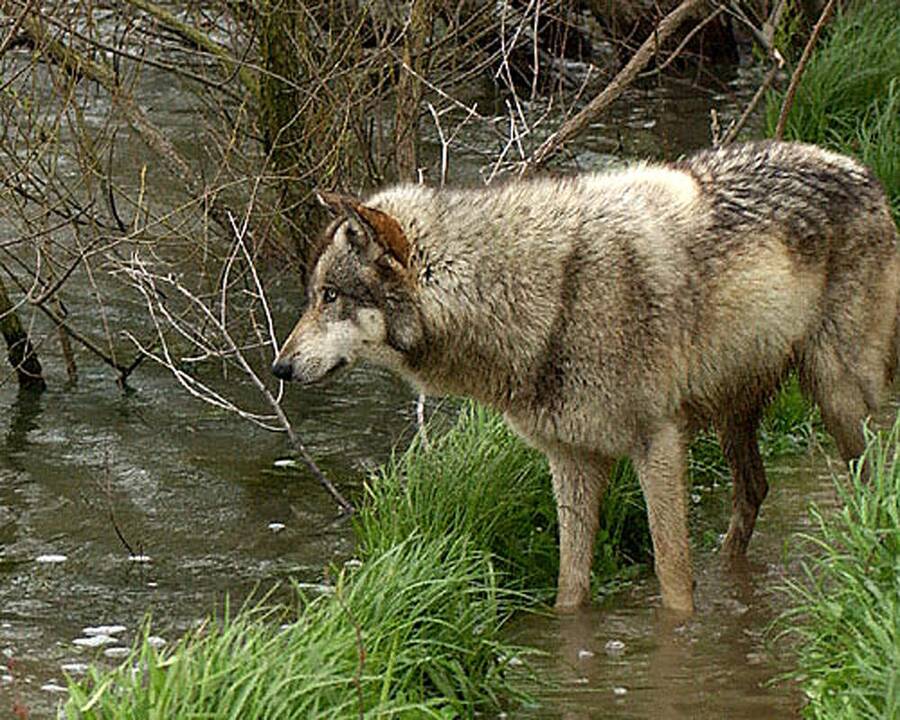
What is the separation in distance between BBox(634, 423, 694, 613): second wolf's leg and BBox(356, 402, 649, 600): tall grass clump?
0.50 metres

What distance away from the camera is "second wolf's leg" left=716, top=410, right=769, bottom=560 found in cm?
732

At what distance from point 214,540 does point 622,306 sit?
250 centimetres

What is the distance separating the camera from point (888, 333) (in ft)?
22.9

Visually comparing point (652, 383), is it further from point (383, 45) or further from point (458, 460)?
point (383, 45)

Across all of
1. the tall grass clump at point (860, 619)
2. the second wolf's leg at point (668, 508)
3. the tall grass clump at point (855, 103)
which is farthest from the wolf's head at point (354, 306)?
the tall grass clump at point (855, 103)

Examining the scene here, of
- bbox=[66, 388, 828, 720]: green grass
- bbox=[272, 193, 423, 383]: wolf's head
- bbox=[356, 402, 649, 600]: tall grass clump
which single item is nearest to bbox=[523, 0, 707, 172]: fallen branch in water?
bbox=[66, 388, 828, 720]: green grass

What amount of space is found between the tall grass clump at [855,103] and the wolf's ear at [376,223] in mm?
5332

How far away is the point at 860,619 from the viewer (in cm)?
492

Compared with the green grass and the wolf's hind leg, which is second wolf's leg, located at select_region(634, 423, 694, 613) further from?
the wolf's hind leg

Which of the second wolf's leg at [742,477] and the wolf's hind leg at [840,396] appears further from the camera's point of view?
the second wolf's leg at [742,477]

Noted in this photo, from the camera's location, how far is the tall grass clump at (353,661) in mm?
4414

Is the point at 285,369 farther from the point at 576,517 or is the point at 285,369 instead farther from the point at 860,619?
the point at 860,619

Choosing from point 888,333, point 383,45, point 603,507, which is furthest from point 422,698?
point 383,45

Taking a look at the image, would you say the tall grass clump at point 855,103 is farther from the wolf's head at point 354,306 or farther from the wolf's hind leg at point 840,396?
the wolf's head at point 354,306
